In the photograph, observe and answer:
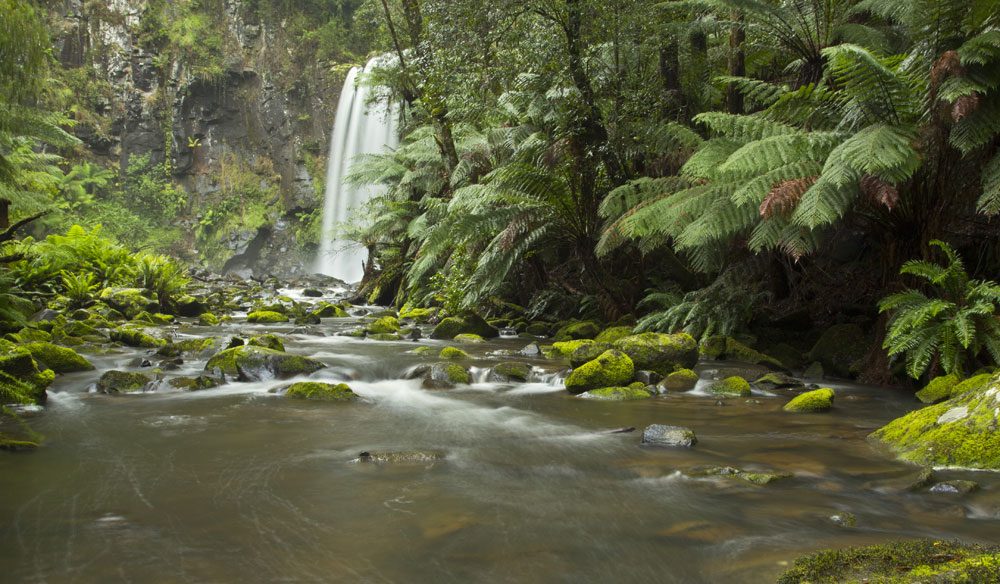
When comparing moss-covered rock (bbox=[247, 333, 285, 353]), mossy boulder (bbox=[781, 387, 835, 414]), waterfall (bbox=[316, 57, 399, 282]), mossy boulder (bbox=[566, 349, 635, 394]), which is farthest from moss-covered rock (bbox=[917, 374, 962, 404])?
waterfall (bbox=[316, 57, 399, 282])

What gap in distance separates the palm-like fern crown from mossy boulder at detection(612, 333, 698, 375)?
929 mm

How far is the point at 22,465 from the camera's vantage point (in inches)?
125

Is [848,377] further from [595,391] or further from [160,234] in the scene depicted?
[160,234]

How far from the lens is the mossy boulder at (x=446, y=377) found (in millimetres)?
5812

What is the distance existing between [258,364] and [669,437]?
387 centimetres

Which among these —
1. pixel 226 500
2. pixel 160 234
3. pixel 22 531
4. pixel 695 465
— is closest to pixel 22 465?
Answer: pixel 22 531

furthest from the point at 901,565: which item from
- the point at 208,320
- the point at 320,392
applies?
the point at 208,320

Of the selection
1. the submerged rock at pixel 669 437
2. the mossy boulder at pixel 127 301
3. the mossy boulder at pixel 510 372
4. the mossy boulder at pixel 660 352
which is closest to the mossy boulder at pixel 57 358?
the mossy boulder at pixel 510 372

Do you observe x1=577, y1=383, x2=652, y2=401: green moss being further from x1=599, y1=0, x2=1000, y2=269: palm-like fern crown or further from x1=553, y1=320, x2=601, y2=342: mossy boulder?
x1=553, y1=320, x2=601, y2=342: mossy boulder

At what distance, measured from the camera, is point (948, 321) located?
421 cm

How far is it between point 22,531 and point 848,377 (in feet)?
18.9

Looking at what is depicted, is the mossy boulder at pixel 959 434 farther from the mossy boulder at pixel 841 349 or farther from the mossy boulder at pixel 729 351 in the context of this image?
the mossy boulder at pixel 729 351

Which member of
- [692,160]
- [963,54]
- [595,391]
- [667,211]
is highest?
[963,54]

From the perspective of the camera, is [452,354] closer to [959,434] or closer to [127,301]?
[959,434]
